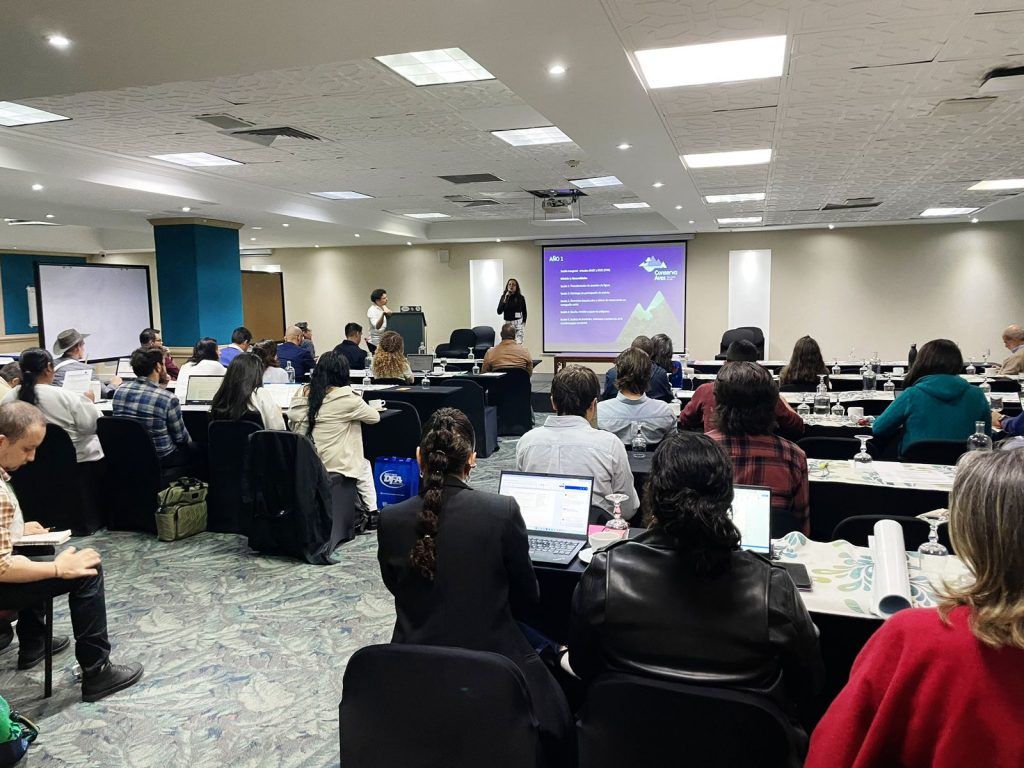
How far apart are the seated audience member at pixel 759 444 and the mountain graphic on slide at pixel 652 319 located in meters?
9.92

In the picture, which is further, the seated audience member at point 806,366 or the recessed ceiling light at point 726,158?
the recessed ceiling light at point 726,158

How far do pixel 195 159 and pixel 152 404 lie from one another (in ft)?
9.96

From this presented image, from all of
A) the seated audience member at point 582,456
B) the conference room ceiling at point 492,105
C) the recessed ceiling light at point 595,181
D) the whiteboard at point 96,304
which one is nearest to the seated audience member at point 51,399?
the conference room ceiling at point 492,105

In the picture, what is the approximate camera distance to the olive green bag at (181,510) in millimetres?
4723

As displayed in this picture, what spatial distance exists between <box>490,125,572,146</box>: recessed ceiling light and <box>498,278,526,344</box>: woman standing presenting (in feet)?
15.5

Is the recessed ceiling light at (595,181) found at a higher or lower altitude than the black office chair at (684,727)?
higher

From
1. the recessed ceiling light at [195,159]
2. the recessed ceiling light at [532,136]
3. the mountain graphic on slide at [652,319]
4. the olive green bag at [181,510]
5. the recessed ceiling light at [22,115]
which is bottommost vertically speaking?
the olive green bag at [181,510]

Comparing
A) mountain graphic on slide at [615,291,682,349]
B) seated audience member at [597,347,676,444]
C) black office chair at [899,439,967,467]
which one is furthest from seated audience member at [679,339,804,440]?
mountain graphic on slide at [615,291,682,349]

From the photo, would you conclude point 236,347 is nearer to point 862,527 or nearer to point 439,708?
point 862,527

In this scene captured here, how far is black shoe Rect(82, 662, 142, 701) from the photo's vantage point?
2873 mm

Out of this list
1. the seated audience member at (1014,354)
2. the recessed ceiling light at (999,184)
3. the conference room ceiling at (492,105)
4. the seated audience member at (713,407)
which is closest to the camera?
the conference room ceiling at (492,105)

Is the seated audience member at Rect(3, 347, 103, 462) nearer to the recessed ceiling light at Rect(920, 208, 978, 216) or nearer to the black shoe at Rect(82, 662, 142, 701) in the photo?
the black shoe at Rect(82, 662, 142, 701)

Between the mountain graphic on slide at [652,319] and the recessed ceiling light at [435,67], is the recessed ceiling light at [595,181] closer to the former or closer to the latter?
the recessed ceiling light at [435,67]

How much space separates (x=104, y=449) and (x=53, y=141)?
3.02 meters
